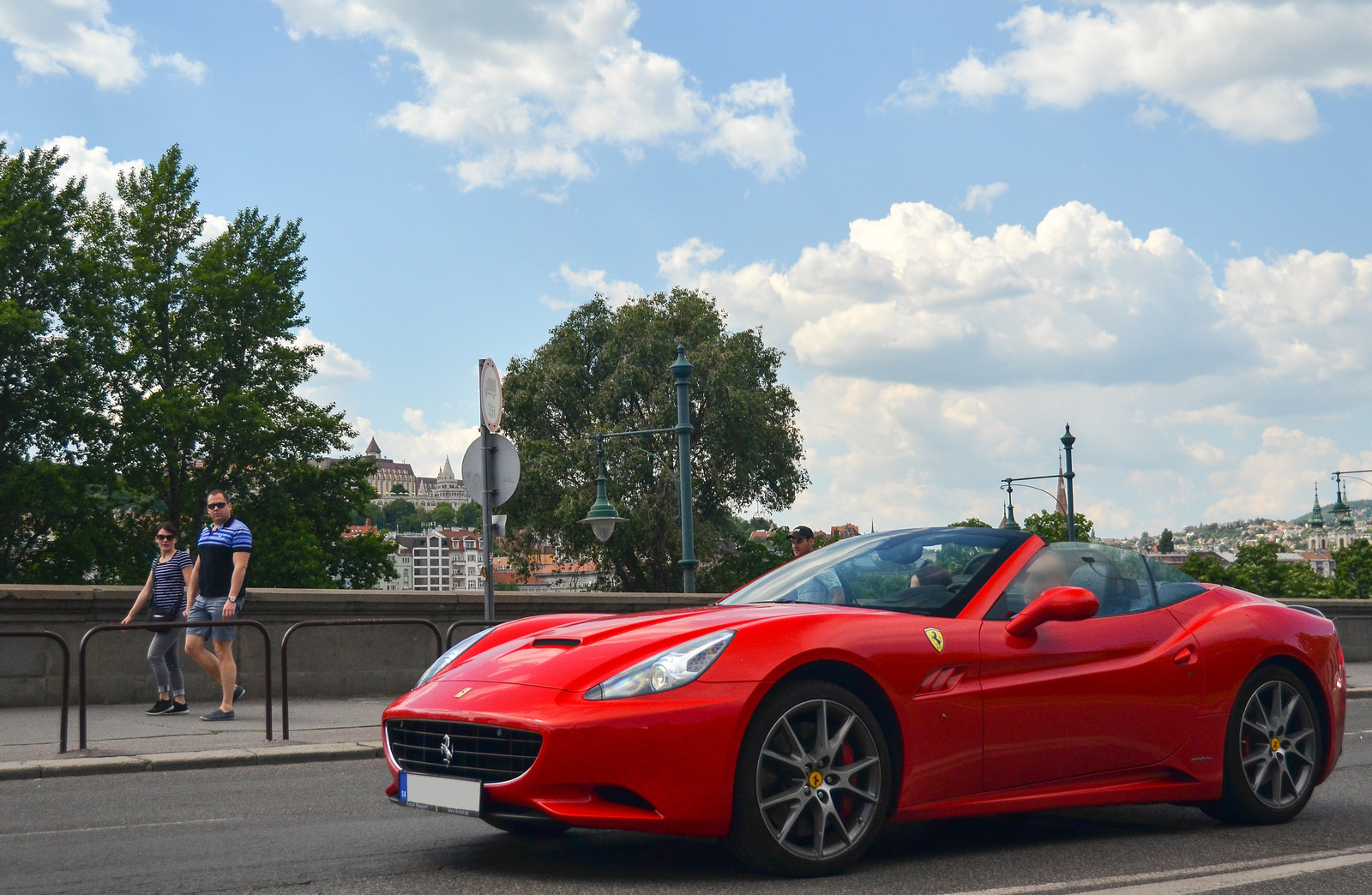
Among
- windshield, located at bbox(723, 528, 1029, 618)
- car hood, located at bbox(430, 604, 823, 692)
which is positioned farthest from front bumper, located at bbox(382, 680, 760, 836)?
windshield, located at bbox(723, 528, 1029, 618)

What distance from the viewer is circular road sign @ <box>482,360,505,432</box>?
11.5 meters

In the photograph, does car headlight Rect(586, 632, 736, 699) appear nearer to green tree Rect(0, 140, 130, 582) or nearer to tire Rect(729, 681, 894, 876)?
tire Rect(729, 681, 894, 876)

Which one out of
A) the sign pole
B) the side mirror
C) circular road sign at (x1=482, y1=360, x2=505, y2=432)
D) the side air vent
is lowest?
the side air vent

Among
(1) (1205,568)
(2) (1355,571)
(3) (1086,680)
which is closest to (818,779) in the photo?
(3) (1086,680)

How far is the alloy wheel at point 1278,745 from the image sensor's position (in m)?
5.91

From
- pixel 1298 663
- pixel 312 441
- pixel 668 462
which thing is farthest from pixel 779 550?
pixel 1298 663

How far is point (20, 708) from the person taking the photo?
12.0 meters

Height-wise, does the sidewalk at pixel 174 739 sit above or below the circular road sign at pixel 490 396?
below

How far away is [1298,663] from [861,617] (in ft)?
8.17

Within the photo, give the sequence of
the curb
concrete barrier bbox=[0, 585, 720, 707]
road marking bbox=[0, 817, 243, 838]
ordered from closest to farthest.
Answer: road marking bbox=[0, 817, 243, 838] < the curb < concrete barrier bbox=[0, 585, 720, 707]

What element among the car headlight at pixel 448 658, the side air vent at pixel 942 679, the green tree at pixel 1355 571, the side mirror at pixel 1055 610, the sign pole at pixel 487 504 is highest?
the sign pole at pixel 487 504

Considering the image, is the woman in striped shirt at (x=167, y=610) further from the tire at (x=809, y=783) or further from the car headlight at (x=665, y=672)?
the tire at (x=809, y=783)

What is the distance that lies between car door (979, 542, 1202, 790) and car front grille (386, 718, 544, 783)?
1.74 meters

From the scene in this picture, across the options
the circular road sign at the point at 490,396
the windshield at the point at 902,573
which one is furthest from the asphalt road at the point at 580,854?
the circular road sign at the point at 490,396
